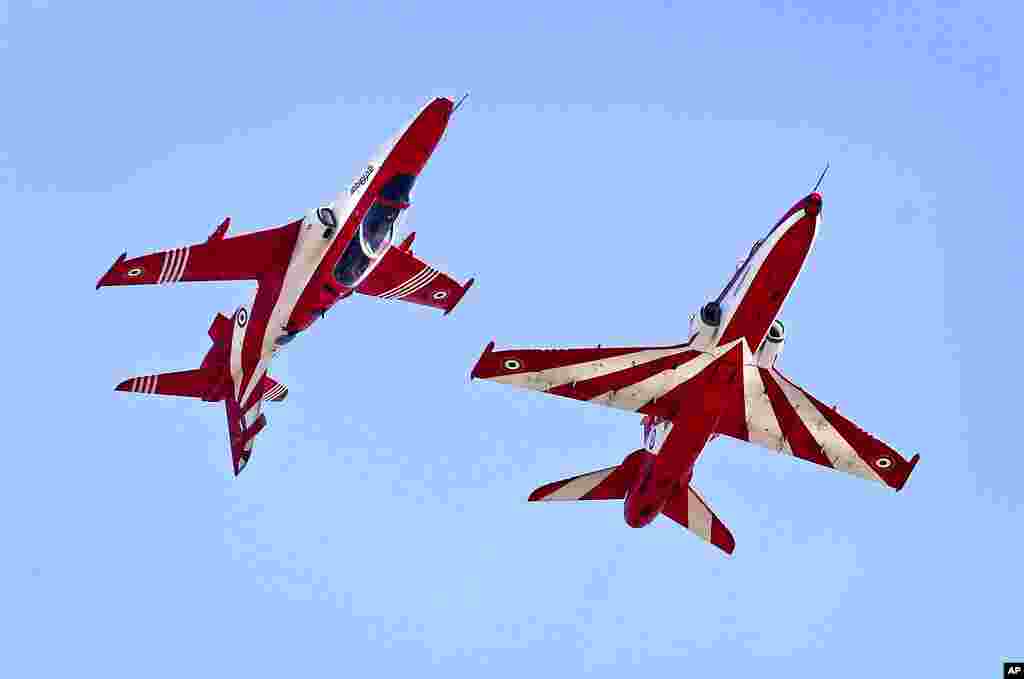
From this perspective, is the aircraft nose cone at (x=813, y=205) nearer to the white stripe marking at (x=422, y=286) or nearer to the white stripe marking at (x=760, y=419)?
the white stripe marking at (x=760, y=419)

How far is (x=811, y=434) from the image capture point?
48781 mm

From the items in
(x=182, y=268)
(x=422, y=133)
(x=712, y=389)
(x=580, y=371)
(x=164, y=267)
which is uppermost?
(x=422, y=133)

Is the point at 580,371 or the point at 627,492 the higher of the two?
the point at 580,371

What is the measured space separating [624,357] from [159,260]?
14448 millimetres

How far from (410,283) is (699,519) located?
11.8 meters

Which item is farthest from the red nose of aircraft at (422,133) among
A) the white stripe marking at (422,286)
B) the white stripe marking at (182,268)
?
the white stripe marking at (182,268)

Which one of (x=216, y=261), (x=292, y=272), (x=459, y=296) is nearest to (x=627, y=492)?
(x=459, y=296)

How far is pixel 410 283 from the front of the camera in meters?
56.2

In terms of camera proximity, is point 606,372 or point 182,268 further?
point 182,268

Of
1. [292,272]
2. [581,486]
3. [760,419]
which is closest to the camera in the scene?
[760,419]

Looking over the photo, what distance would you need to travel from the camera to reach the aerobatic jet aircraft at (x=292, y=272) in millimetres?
50094

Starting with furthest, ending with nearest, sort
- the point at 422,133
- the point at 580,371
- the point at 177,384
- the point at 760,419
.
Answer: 1. the point at 177,384
2. the point at 422,133
3. the point at 760,419
4. the point at 580,371

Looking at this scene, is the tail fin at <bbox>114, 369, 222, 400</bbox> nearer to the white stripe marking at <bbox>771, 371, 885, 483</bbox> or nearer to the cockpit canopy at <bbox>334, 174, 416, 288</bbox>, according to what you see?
the cockpit canopy at <bbox>334, 174, 416, 288</bbox>

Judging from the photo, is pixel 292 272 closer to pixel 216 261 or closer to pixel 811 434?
pixel 216 261
